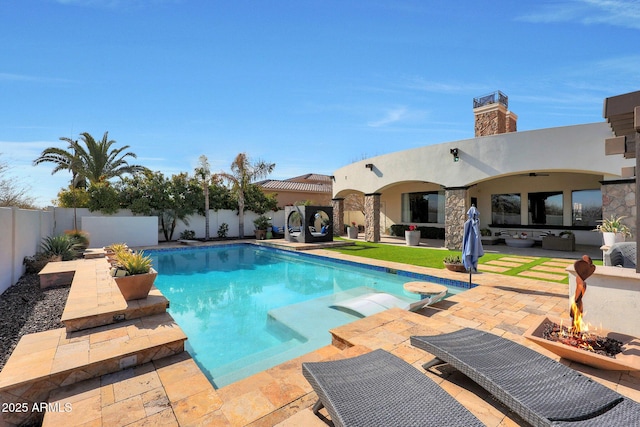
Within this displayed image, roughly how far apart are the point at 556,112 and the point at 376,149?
18889 mm

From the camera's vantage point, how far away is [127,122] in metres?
15.3

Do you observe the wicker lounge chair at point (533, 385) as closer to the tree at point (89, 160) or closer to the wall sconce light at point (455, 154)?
the wall sconce light at point (455, 154)

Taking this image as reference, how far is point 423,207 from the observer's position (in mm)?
19000

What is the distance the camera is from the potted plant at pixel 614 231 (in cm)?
891

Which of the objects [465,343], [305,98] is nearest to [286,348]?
[465,343]

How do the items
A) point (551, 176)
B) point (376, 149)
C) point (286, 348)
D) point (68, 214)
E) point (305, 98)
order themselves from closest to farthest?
point (286, 348) → point (305, 98) → point (551, 176) → point (68, 214) → point (376, 149)

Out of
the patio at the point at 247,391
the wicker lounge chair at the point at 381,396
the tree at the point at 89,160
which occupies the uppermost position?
the tree at the point at 89,160

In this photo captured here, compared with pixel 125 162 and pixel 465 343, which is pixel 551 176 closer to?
pixel 465 343

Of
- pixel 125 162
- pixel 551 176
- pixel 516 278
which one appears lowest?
pixel 516 278

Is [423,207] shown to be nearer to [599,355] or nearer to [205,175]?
[205,175]

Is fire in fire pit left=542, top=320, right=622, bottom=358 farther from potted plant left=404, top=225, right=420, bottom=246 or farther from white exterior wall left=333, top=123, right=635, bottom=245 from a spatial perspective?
potted plant left=404, top=225, right=420, bottom=246

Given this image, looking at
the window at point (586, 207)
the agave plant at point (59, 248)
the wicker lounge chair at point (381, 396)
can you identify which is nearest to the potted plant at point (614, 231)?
the window at point (586, 207)

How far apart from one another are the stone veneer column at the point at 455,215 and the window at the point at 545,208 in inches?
189

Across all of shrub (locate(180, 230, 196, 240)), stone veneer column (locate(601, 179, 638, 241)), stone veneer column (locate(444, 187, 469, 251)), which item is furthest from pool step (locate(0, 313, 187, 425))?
shrub (locate(180, 230, 196, 240))
